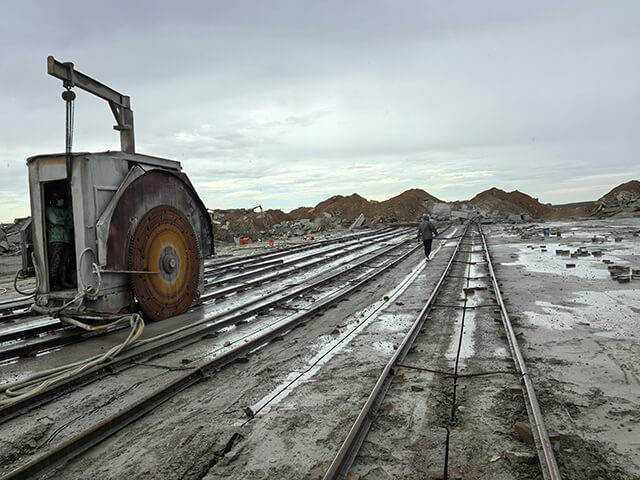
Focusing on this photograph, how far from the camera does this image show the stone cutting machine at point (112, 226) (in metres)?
5.98

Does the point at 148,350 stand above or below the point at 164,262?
below

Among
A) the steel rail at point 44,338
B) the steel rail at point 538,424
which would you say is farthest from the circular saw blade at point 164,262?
the steel rail at point 538,424

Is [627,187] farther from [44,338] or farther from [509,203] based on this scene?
[44,338]

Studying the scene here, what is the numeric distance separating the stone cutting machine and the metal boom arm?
0.05ft

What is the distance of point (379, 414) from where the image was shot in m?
3.90

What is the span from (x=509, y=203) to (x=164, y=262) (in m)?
87.6

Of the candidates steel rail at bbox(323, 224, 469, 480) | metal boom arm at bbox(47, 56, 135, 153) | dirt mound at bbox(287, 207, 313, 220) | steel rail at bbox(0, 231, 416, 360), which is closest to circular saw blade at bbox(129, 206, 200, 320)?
steel rail at bbox(0, 231, 416, 360)

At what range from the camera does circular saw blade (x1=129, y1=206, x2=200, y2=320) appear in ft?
22.0

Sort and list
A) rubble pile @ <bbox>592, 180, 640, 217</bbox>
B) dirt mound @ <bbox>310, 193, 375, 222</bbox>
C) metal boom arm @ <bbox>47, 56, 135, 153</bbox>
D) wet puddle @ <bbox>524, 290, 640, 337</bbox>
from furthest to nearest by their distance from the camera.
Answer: dirt mound @ <bbox>310, 193, 375, 222</bbox>, rubble pile @ <bbox>592, 180, 640, 217</bbox>, wet puddle @ <bbox>524, 290, 640, 337</bbox>, metal boom arm @ <bbox>47, 56, 135, 153</bbox>

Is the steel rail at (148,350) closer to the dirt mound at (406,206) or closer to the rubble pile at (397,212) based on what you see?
the rubble pile at (397,212)

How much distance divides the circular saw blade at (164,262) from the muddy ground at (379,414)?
1.60 meters

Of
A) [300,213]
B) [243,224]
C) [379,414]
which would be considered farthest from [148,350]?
[300,213]

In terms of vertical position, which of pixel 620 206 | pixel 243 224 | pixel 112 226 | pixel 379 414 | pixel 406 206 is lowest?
pixel 379 414

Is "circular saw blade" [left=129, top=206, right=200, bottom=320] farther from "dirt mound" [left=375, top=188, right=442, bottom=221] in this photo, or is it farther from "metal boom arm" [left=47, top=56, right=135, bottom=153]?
"dirt mound" [left=375, top=188, right=442, bottom=221]
